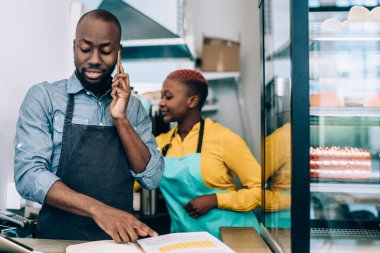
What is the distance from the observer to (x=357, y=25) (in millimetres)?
1852

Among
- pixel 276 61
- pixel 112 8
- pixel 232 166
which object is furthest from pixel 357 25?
pixel 112 8

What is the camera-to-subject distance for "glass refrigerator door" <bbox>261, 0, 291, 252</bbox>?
1439 mm

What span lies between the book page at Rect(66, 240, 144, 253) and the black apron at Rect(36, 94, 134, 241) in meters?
0.36

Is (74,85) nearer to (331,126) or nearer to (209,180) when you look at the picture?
(209,180)

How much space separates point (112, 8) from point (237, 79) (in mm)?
1225

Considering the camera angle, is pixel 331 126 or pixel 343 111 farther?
pixel 331 126

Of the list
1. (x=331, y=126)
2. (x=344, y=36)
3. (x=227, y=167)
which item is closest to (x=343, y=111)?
(x=331, y=126)

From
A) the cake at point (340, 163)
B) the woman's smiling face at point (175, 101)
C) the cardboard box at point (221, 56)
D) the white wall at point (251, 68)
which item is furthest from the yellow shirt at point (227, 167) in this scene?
the white wall at point (251, 68)

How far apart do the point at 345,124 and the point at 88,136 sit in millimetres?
1237

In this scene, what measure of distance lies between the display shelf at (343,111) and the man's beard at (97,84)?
34.0 inches

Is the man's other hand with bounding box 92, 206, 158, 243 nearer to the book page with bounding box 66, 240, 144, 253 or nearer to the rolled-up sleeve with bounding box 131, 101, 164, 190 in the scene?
the book page with bounding box 66, 240, 144, 253

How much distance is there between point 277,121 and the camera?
5.55ft

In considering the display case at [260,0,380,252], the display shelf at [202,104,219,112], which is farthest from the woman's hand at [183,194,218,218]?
the display shelf at [202,104,219,112]

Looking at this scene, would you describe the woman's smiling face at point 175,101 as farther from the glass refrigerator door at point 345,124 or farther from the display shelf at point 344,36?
the display shelf at point 344,36
